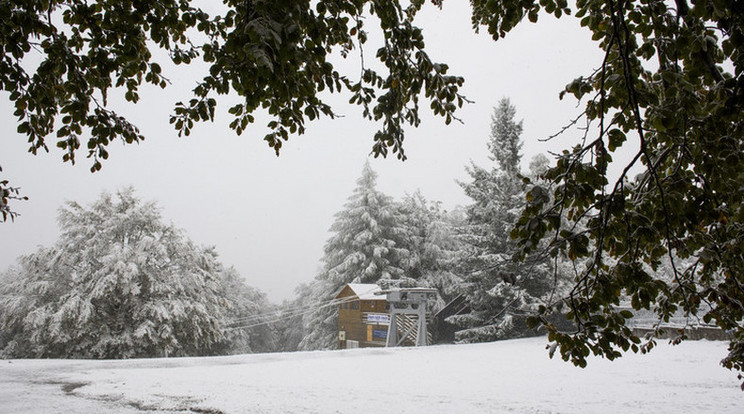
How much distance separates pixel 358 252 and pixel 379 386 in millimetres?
21094

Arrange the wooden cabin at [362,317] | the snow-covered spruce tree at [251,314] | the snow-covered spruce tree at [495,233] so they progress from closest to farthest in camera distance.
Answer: the snow-covered spruce tree at [495,233], the wooden cabin at [362,317], the snow-covered spruce tree at [251,314]

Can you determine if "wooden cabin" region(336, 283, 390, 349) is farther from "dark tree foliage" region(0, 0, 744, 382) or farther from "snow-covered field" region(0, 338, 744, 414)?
"dark tree foliage" region(0, 0, 744, 382)

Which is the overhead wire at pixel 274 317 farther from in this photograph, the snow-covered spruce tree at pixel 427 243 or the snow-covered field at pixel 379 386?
the snow-covered field at pixel 379 386

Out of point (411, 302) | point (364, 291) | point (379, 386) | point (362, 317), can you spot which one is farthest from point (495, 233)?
point (379, 386)

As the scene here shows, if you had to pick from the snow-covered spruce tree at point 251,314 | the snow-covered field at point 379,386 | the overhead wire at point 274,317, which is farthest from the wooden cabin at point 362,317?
the snow-covered field at point 379,386

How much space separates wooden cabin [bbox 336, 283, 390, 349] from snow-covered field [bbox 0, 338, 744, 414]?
36.9 feet

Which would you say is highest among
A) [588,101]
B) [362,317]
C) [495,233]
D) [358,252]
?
[358,252]

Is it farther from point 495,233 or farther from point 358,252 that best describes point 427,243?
point 495,233

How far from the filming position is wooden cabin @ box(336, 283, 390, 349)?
20875 millimetres

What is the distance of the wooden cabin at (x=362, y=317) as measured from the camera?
68.5ft

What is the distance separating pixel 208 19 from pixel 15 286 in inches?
866

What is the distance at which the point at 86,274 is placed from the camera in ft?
60.4

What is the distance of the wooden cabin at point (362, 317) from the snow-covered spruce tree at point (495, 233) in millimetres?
3859

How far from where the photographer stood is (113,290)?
17.7 meters
